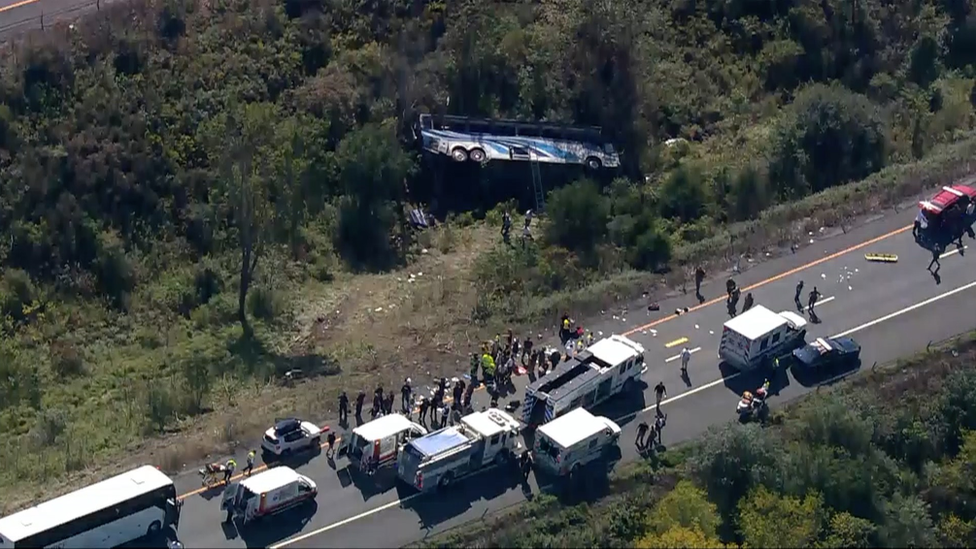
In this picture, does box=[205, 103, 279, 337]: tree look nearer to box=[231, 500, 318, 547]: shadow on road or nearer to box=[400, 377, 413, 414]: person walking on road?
box=[400, 377, 413, 414]: person walking on road

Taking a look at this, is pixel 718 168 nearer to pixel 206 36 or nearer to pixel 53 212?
pixel 206 36

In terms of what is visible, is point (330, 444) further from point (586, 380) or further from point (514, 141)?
point (514, 141)

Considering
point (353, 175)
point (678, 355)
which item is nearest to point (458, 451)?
point (678, 355)

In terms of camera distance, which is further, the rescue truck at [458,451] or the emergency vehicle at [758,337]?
the emergency vehicle at [758,337]

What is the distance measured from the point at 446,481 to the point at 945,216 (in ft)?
97.8

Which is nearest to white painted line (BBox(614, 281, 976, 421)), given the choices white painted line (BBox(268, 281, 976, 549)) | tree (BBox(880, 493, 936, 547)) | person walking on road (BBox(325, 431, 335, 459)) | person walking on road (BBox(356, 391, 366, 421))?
white painted line (BBox(268, 281, 976, 549))

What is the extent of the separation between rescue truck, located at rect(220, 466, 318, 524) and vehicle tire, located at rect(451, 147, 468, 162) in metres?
26.9

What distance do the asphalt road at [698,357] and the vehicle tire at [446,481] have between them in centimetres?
38

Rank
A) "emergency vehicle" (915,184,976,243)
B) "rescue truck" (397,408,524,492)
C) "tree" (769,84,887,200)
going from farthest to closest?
"tree" (769,84,887,200)
"emergency vehicle" (915,184,976,243)
"rescue truck" (397,408,524,492)

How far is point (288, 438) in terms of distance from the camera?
5456cm

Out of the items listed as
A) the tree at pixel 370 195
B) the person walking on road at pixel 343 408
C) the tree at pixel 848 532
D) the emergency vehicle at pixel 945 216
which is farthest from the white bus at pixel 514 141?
the tree at pixel 848 532

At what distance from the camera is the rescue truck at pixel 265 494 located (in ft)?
167

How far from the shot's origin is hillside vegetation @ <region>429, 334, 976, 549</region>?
52125 mm

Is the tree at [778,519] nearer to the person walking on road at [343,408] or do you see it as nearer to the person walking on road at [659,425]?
the person walking on road at [659,425]
